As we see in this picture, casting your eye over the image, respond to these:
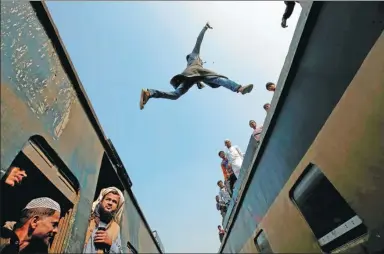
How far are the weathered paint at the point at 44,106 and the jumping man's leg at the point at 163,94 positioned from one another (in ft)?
4.39

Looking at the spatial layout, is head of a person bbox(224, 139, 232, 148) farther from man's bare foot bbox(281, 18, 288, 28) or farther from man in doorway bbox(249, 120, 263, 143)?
man's bare foot bbox(281, 18, 288, 28)

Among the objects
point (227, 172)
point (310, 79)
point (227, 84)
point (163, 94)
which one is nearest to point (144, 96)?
point (163, 94)

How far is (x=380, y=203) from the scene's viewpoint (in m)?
2.85

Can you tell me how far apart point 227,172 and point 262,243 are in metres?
2.45

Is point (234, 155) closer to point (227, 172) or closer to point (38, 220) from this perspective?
point (227, 172)

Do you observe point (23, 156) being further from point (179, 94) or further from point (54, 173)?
point (179, 94)

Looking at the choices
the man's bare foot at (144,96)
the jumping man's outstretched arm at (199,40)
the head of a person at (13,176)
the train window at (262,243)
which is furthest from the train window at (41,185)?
the jumping man's outstretched arm at (199,40)

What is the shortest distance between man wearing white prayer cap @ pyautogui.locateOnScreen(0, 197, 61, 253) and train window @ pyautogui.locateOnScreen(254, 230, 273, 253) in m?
4.92

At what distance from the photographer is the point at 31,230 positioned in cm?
219

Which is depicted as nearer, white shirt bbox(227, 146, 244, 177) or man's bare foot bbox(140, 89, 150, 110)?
man's bare foot bbox(140, 89, 150, 110)

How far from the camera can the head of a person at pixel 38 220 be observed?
2.20 metres

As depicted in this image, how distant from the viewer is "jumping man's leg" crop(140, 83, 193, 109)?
17.4 feet

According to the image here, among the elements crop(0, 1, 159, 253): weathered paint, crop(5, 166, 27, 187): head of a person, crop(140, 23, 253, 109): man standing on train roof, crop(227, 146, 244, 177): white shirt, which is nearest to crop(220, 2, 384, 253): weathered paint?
crop(140, 23, 253, 109): man standing on train roof

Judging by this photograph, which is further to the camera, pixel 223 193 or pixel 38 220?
pixel 223 193
